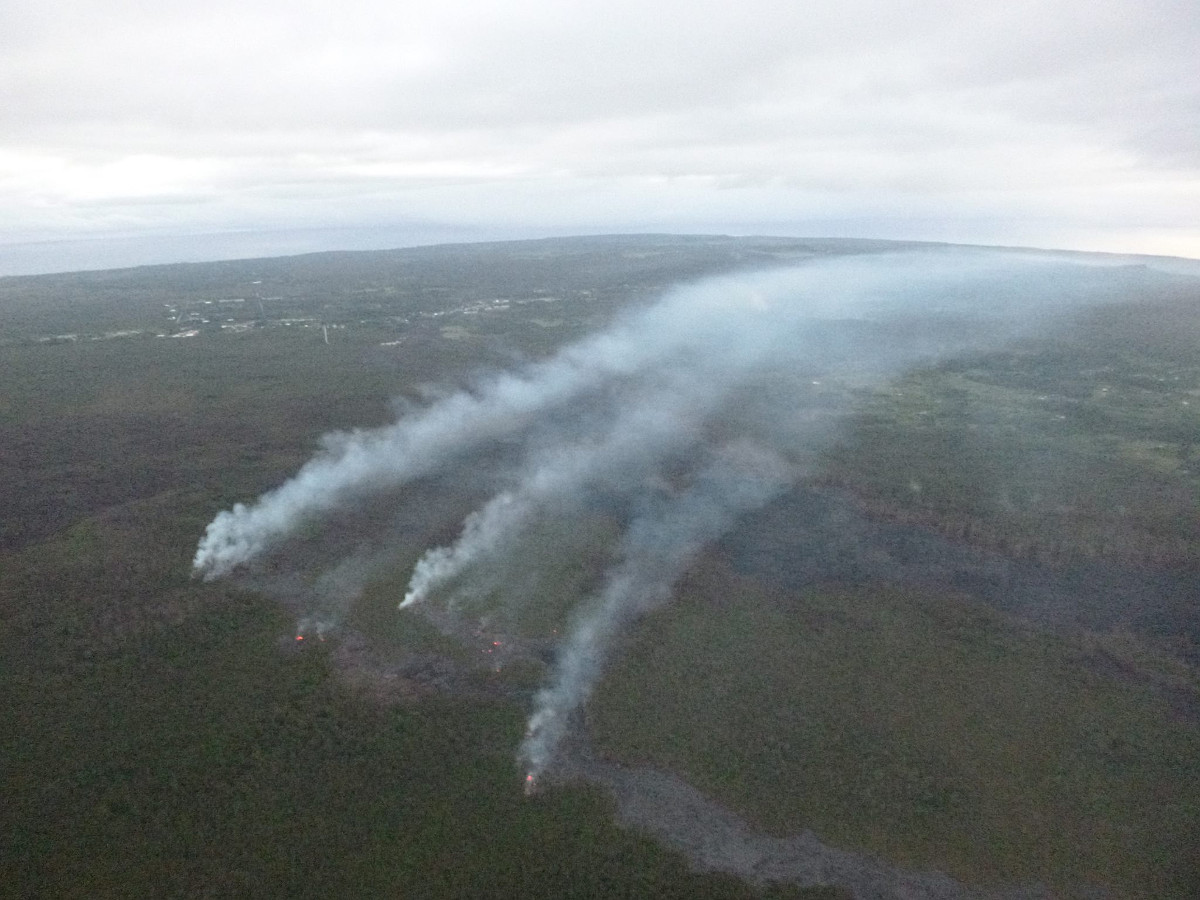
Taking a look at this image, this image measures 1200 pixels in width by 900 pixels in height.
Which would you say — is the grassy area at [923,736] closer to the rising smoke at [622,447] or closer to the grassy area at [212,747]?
the rising smoke at [622,447]

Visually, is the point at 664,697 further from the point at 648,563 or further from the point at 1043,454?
the point at 1043,454

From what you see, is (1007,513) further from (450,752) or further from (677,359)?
(677,359)

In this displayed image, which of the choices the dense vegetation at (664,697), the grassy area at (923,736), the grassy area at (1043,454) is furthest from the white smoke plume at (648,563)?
the grassy area at (1043,454)

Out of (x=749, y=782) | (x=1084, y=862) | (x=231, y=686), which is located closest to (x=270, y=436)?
(x=231, y=686)

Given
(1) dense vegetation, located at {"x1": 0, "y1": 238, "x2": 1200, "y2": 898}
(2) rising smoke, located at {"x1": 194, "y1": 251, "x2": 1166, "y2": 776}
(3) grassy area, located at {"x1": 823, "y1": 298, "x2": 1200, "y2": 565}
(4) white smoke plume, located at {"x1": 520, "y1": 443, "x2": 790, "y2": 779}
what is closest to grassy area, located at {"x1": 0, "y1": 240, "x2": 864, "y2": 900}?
(1) dense vegetation, located at {"x1": 0, "y1": 238, "x2": 1200, "y2": 898}

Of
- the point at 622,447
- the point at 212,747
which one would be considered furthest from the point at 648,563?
the point at 212,747

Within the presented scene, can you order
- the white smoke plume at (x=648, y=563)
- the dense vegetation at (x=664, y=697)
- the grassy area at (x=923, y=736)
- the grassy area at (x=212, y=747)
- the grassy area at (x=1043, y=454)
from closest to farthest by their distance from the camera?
the grassy area at (x=212, y=747)
the dense vegetation at (x=664, y=697)
the grassy area at (x=923, y=736)
the white smoke plume at (x=648, y=563)
the grassy area at (x=1043, y=454)
